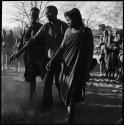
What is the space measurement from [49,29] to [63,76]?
1394 mm

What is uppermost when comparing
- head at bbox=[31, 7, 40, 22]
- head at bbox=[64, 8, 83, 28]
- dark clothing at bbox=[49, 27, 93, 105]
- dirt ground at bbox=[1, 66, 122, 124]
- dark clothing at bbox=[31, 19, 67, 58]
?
head at bbox=[31, 7, 40, 22]

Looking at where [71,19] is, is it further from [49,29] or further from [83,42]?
[49,29]

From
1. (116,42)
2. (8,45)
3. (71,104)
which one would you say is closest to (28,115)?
(71,104)

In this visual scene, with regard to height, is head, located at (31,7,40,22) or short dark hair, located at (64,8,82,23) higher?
head, located at (31,7,40,22)

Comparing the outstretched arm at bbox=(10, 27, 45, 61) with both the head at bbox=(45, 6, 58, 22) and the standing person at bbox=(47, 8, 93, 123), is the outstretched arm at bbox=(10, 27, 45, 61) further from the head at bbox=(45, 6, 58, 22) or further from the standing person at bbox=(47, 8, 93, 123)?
the standing person at bbox=(47, 8, 93, 123)

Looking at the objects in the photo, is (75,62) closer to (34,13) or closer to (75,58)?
(75,58)

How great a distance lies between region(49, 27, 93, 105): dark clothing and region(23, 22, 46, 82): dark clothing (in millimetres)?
1738

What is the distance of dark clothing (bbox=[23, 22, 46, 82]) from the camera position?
7.70 m

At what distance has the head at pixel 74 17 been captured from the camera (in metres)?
5.81

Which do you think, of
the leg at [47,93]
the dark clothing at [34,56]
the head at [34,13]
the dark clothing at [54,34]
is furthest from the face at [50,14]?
the leg at [47,93]

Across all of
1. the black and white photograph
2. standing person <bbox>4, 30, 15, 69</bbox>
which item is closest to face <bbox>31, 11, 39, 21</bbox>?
the black and white photograph

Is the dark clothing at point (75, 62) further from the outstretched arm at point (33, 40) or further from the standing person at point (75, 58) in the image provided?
the outstretched arm at point (33, 40)

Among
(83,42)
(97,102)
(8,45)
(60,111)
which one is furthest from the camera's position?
(8,45)

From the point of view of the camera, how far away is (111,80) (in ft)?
43.4
